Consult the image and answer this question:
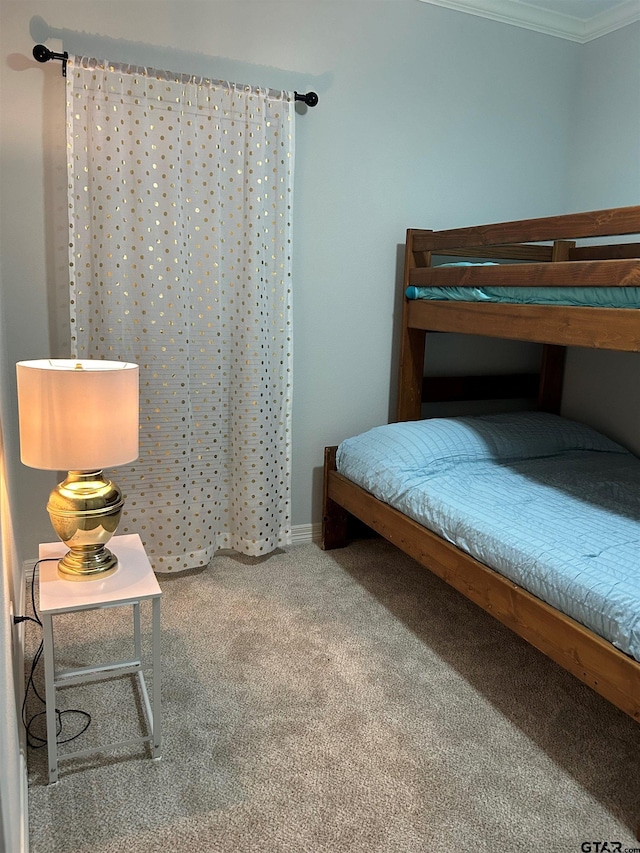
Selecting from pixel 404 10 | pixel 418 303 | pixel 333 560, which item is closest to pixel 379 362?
pixel 418 303

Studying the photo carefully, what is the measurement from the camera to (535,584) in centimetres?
178

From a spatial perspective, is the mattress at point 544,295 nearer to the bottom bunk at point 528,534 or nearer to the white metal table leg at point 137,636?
the bottom bunk at point 528,534

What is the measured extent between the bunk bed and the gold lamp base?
3.54 ft

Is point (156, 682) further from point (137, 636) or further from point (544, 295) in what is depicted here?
point (544, 295)

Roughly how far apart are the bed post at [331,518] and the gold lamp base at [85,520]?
4.44 feet

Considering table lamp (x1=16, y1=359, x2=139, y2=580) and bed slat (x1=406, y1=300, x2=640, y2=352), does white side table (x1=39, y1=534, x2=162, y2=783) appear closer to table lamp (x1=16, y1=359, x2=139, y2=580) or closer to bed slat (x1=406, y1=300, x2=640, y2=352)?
table lamp (x1=16, y1=359, x2=139, y2=580)

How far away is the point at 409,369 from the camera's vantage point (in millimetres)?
3080

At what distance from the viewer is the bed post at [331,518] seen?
3.00 meters

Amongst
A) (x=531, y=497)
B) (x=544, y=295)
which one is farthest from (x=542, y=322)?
(x=531, y=497)

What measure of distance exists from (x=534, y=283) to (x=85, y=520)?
5.18 ft

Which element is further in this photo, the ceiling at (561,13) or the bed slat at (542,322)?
the ceiling at (561,13)

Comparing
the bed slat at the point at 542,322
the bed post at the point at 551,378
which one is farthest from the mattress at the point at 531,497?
the bed slat at the point at 542,322

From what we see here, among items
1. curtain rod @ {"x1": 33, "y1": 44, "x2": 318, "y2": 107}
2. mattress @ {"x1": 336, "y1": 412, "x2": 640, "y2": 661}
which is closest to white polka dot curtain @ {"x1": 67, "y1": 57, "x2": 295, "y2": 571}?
curtain rod @ {"x1": 33, "y1": 44, "x2": 318, "y2": 107}

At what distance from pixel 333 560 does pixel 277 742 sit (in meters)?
1.23
